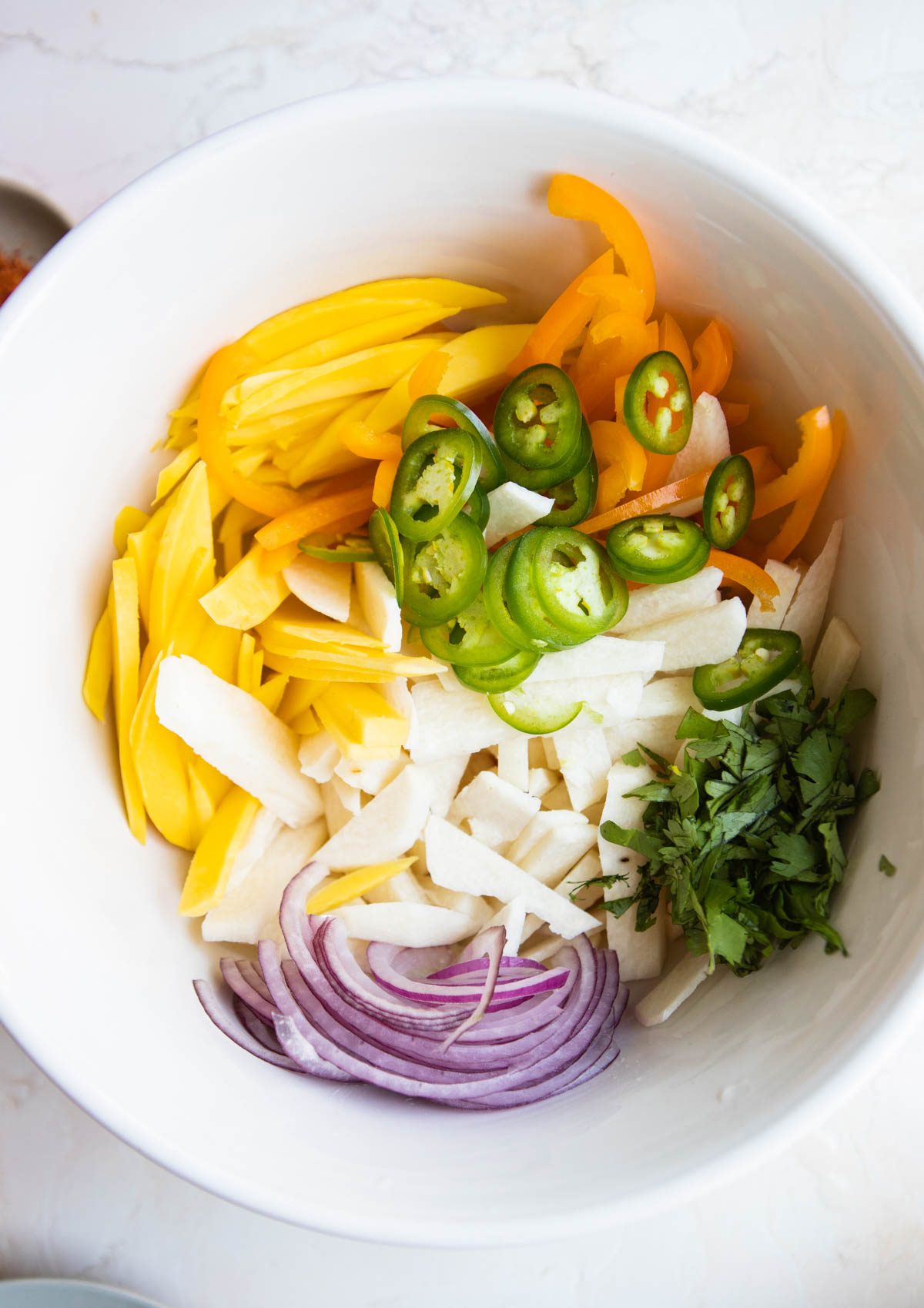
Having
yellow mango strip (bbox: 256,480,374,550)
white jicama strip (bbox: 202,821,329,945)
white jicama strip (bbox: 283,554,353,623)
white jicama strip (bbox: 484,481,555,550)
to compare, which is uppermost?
white jicama strip (bbox: 484,481,555,550)

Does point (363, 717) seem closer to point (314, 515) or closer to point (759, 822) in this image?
point (314, 515)

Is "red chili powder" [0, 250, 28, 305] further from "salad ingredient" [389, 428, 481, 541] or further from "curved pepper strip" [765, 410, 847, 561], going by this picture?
"curved pepper strip" [765, 410, 847, 561]

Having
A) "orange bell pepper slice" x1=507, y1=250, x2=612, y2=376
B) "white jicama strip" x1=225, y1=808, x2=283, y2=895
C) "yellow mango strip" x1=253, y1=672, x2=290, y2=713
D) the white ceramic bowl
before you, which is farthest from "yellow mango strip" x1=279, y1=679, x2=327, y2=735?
"orange bell pepper slice" x1=507, y1=250, x2=612, y2=376

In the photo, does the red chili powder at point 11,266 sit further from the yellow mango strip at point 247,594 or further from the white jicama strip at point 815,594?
the white jicama strip at point 815,594

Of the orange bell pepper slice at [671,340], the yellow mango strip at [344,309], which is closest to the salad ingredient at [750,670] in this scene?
the orange bell pepper slice at [671,340]

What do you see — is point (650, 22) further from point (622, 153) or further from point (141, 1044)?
point (141, 1044)
